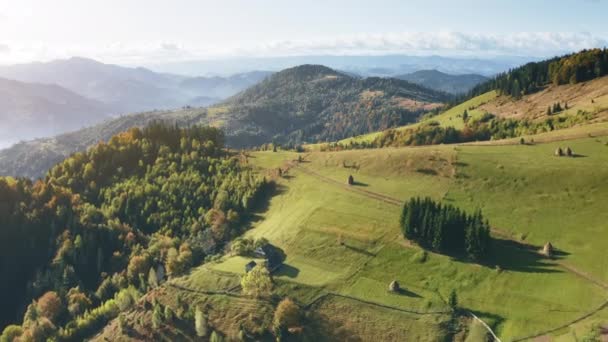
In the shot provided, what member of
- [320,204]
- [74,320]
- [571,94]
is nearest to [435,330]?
[320,204]

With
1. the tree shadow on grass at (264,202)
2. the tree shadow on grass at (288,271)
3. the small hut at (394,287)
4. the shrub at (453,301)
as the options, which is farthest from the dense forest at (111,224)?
the shrub at (453,301)

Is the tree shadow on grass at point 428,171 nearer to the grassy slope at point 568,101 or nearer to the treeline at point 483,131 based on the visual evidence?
the treeline at point 483,131

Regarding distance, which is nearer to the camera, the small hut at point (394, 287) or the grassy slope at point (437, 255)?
the grassy slope at point (437, 255)

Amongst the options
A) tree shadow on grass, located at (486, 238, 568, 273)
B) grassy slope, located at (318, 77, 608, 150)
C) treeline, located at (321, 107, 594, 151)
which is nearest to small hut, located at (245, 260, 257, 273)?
tree shadow on grass, located at (486, 238, 568, 273)

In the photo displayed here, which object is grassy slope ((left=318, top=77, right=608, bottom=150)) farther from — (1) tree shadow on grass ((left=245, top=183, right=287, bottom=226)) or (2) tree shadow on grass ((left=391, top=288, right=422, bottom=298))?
(1) tree shadow on grass ((left=245, top=183, right=287, bottom=226))

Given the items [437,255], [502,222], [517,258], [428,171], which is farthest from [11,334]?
[502,222]

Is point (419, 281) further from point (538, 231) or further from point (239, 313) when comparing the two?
point (239, 313)
